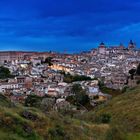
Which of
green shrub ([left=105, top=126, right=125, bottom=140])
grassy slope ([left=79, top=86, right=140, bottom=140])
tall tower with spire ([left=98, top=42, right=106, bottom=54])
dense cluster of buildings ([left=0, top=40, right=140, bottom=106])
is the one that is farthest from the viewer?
tall tower with spire ([left=98, top=42, right=106, bottom=54])

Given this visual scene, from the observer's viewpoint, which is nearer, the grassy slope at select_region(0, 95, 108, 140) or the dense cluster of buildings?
the grassy slope at select_region(0, 95, 108, 140)

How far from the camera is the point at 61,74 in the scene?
3853 inches

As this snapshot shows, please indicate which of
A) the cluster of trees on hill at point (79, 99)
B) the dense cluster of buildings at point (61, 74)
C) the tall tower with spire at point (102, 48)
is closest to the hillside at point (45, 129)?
the dense cluster of buildings at point (61, 74)

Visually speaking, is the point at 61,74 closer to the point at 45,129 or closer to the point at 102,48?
the point at 102,48

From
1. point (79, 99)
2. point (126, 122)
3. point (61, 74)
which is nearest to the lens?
point (126, 122)

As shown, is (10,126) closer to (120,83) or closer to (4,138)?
(4,138)

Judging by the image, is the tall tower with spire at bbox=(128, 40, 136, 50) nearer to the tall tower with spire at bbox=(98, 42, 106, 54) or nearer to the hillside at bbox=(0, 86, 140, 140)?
the tall tower with spire at bbox=(98, 42, 106, 54)

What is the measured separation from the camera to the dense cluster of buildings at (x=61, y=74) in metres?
72.6

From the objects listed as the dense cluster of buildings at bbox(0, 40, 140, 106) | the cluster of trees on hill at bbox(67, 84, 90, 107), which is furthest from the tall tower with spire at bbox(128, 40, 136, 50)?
the cluster of trees on hill at bbox(67, 84, 90, 107)

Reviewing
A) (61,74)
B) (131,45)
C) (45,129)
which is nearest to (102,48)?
(131,45)

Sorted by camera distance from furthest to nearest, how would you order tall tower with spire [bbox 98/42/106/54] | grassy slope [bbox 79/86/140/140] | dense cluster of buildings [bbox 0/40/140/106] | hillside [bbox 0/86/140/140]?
tall tower with spire [bbox 98/42/106/54]
dense cluster of buildings [bbox 0/40/140/106]
grassy slope [bbox 79/86/140/140]
hillside [bbox 0/86/140/140]

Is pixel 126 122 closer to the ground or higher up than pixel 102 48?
closer to the ground

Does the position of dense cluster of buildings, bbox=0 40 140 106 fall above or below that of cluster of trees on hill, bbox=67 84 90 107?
above

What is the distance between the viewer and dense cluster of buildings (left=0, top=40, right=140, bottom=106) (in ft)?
238
